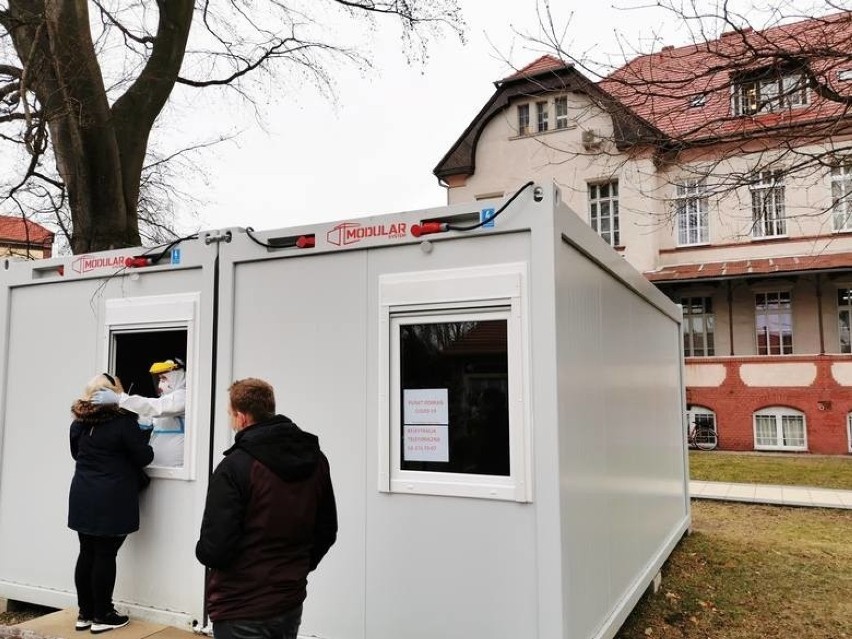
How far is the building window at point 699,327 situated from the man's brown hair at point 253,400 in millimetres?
21811

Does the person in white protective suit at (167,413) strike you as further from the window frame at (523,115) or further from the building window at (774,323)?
the window frame at (523,115)

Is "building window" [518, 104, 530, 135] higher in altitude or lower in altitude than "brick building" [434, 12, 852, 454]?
higher

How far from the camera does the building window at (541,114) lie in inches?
968

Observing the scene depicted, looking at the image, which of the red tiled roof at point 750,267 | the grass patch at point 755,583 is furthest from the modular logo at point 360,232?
the red tiled roof at point 750,267

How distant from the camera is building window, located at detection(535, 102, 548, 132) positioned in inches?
968

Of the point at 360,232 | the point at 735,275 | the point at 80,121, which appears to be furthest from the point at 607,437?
the point at 735,275

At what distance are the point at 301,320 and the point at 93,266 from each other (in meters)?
2.00

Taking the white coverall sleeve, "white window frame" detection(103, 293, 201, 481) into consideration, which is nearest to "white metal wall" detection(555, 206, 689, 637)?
"white window frame" detection(103, 293, 201, 481)

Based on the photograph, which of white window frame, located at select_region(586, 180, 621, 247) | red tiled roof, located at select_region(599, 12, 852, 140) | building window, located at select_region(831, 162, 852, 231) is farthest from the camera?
white window frame, located at select_region(586, 180, 621, 247)

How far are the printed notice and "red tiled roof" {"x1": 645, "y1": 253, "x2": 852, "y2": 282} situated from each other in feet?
60.8

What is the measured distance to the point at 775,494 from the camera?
1188 centimetres

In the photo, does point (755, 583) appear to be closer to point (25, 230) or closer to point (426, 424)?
point (426, 424)

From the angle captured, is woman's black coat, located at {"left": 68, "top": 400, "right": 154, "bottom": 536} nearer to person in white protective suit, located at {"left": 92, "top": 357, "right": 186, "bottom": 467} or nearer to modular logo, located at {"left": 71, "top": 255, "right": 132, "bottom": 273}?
person in white protective suit, located at {"left": 92, "top": 357, "right": 186, "bottom": 467}

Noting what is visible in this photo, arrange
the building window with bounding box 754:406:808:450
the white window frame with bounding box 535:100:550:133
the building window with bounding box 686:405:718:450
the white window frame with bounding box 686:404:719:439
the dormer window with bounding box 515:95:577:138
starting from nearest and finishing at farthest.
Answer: the building window with bounding box 754:406:808:450, the building window with bounding box 686:405:718:450, the white window frame with bounding box 686:404:719:439, the dormer window with bounding box 515:95:577:138, the white window frame with bounding box 535:100:550:133
